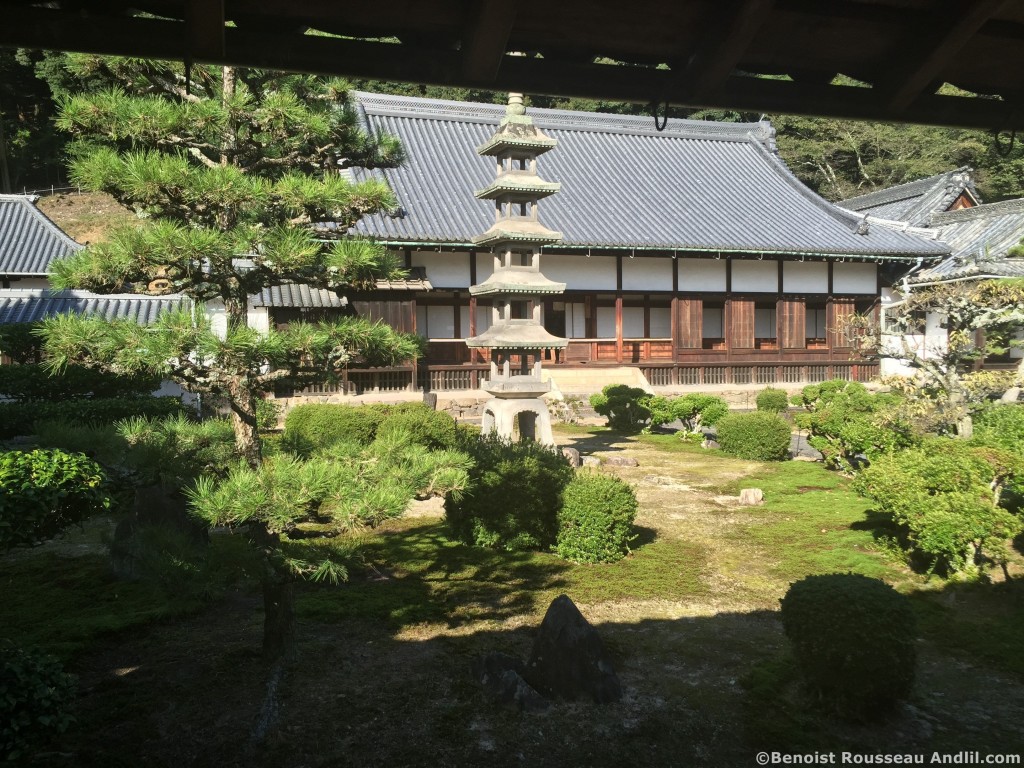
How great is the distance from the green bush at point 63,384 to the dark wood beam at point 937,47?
13.0 m

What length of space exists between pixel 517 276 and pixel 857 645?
10.4 meters

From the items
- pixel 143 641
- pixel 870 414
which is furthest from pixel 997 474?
pixel 143 641

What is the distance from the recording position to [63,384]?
47.8 ft

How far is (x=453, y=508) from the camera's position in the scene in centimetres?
966

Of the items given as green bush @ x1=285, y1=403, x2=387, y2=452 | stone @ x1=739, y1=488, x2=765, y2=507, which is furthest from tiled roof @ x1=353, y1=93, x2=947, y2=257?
stone @ x1=739, y1=488, x2=765, y2=507

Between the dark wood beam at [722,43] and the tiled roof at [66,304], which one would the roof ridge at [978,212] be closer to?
the tiled roof at [66,304]

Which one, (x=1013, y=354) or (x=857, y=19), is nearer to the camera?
(x=857, y=19)

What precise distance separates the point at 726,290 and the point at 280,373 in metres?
20.5

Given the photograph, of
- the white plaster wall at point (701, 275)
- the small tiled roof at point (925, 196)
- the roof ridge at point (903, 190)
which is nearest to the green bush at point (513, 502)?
the white plaster wall at point (701, 275)

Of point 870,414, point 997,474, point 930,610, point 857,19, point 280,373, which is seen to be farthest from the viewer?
point 870,414

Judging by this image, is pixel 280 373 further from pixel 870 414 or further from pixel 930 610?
pixel 870 414

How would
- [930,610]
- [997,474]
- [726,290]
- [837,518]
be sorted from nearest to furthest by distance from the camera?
1. [930,610]
2. [997,474]
3. [837,518]
4. [726,290]

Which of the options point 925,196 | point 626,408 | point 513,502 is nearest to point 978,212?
point 925,196

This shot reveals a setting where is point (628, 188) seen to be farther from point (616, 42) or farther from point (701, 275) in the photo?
point (616, 42)
